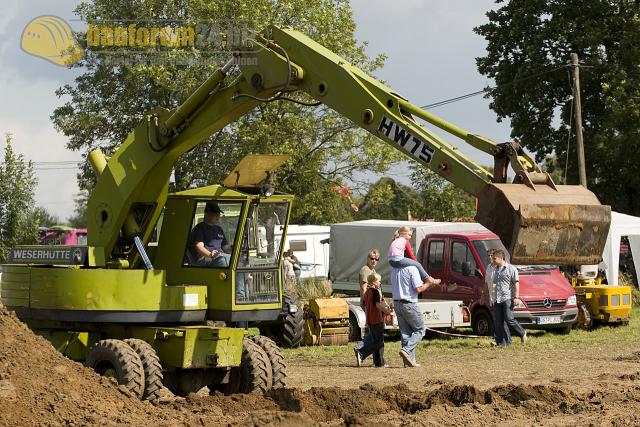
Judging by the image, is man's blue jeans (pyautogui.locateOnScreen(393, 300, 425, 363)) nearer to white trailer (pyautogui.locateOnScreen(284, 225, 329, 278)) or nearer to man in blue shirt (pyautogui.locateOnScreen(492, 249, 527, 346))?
man in blue shirt (pyautogui.locateOnScreen(492, 249, 527, 346))

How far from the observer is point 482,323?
21.8 m

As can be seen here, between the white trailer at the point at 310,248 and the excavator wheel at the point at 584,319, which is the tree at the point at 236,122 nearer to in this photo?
the white trailer at the point at 310,248

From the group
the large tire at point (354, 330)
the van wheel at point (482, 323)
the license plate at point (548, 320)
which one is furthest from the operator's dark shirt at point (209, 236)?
the license plate at point (548, 320)

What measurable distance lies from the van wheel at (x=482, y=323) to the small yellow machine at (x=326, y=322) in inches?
107

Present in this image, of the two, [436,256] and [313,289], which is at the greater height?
[436,256]

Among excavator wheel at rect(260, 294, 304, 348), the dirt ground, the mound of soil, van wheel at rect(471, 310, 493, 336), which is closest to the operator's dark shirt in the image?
the dirt ground

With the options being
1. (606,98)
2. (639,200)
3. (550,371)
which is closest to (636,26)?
(606,98)

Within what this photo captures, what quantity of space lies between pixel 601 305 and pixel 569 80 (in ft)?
66.0

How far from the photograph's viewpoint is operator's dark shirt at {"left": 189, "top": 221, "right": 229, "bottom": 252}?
42.7 ft

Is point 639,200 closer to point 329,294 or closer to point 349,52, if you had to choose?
point 349,52

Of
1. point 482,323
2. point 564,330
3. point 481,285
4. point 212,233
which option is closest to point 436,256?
point 481,285

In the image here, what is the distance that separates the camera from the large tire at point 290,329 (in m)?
19.7

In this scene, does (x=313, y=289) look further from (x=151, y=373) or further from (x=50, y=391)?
(x=50, y=391)

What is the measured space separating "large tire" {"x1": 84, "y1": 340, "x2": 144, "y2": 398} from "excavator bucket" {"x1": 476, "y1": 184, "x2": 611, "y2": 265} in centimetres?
421
